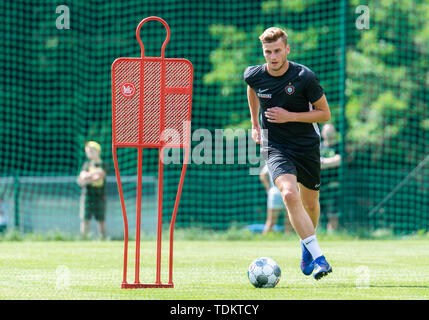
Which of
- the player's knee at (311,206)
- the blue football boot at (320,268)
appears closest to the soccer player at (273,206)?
the player's knee at (311,206)

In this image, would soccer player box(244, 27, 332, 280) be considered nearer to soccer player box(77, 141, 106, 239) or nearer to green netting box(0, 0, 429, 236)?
soccer player box(77, 141, 106, 239)

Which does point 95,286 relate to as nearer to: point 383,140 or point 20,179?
point 20,179

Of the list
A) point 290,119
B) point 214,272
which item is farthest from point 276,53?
point 214,272

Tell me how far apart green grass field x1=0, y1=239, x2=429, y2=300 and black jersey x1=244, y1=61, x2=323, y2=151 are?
1.11 meters

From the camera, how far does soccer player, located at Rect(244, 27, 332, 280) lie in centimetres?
636

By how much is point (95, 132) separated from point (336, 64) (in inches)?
239

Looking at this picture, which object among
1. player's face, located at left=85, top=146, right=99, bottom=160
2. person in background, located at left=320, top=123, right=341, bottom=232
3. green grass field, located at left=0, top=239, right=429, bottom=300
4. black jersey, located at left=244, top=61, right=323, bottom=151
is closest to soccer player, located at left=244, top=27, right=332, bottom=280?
black jersey, located at left=244, top=61, right=323, bottom=151

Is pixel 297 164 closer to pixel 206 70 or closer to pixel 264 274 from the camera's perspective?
pixel 264 274

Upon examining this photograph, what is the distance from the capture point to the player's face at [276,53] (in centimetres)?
637

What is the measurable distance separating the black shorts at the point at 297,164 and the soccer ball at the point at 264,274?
2.46ft

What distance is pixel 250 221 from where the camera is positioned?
16.1 meters

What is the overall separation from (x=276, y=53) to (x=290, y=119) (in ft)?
1.71

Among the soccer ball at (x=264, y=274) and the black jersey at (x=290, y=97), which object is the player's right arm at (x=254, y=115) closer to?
the black jersey at (x=290, y=97)
